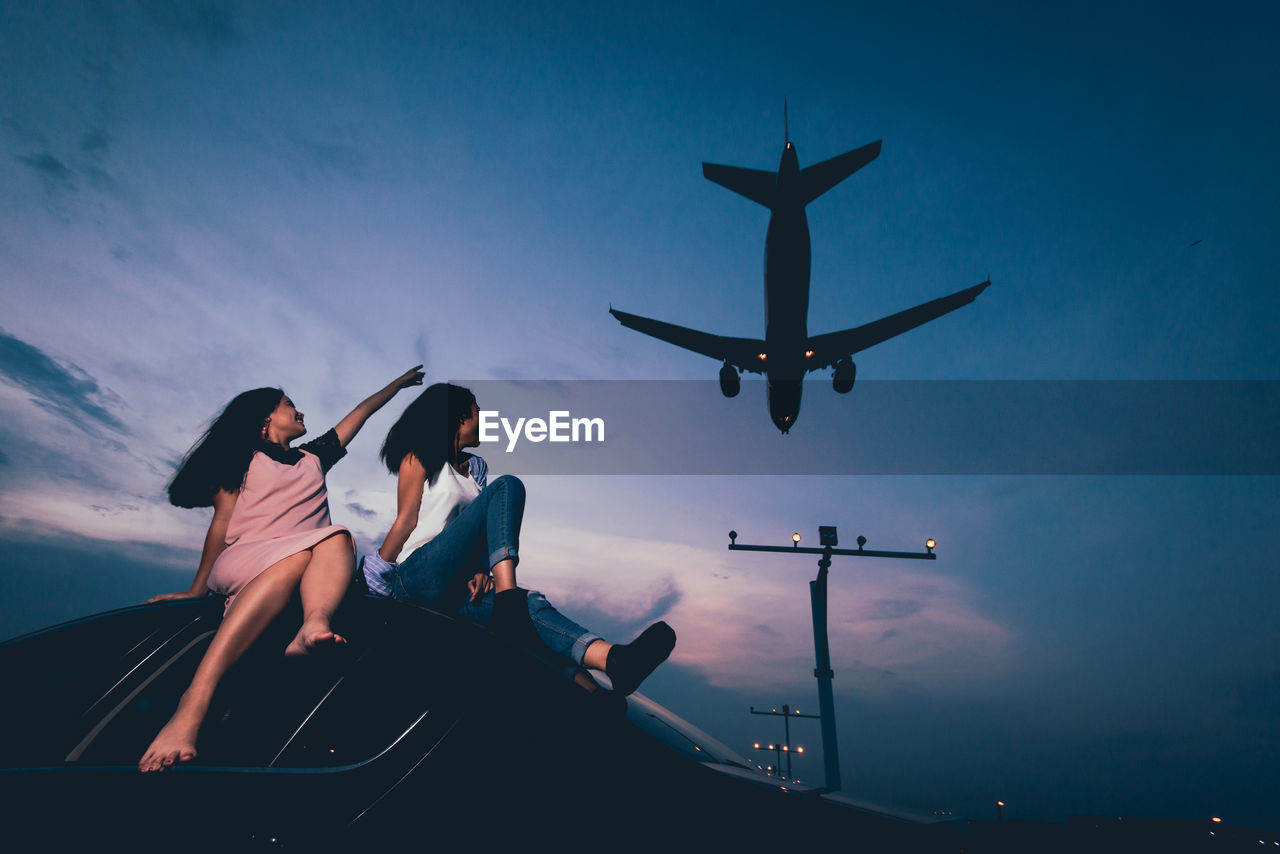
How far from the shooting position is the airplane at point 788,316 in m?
19.4

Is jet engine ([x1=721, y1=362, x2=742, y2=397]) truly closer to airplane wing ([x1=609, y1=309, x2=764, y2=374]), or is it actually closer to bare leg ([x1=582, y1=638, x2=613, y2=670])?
airplane wing ([x1=609, y1=309, x2=764, y2=374])

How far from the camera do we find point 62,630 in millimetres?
1966

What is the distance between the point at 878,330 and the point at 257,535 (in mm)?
21449

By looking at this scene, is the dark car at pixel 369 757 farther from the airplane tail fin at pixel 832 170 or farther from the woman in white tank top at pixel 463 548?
the airplane tail fin at pixel 832 170

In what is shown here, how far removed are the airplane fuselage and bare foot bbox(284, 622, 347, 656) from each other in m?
19.8

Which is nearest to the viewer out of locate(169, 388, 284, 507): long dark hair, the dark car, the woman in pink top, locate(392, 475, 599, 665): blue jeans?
the dark car

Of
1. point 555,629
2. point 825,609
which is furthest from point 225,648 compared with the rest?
point 825,609

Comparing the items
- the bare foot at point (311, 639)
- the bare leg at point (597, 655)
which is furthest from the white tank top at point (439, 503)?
the bare leg at point (597, 655)

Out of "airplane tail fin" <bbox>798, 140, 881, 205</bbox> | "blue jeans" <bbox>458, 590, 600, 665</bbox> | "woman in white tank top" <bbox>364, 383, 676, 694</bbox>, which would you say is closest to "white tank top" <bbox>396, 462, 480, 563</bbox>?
"woman in white tank top" <bbox>364, 383, 676, 694</bbox>

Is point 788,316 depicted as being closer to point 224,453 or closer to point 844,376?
point 844,376

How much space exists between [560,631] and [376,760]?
700mm

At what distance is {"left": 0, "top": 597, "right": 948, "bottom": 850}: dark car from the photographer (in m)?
1.32

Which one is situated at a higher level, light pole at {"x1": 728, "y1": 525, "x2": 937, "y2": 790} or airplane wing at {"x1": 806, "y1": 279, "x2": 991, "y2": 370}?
airplane wing at {"x1": 806, "y1": 279, "x2": 991, "y2": 370}

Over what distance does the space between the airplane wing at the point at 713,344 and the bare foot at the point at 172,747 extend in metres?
19.8
